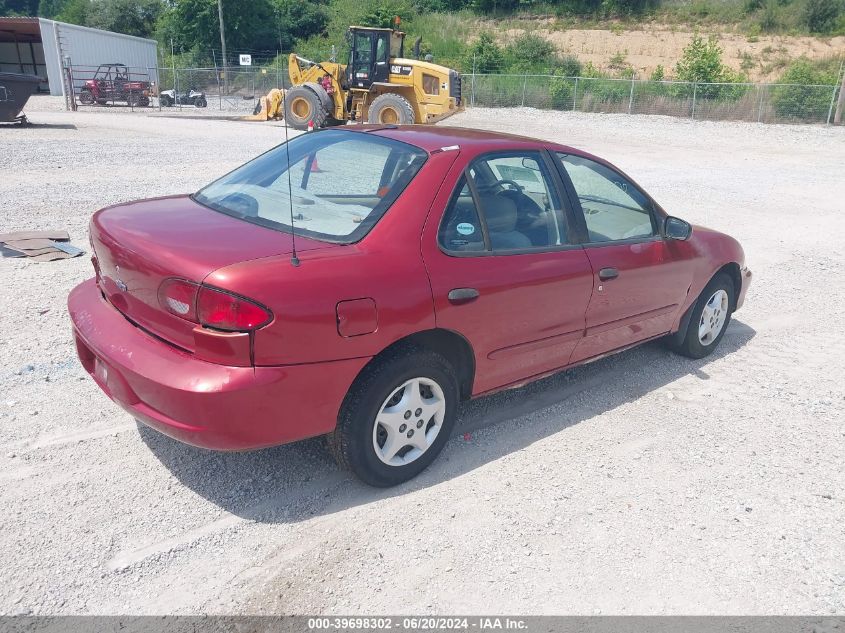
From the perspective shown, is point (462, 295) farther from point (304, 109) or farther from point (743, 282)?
point (304, 109)

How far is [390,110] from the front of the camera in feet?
70.0

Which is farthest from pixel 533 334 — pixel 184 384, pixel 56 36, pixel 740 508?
pixel 56 36

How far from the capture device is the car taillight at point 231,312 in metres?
2.79

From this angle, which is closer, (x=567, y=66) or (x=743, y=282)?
(x=743, y=282)

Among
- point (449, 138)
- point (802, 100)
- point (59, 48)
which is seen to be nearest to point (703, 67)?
point (802, 100)

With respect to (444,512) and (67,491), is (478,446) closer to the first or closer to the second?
(444,512)

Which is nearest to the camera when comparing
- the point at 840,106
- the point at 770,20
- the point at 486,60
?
→ the point at 840,106

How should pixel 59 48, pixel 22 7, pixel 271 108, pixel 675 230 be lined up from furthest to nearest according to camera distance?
pixel 22 7 < pixel 59 48 < pixel 271 108 < pixel 675 230

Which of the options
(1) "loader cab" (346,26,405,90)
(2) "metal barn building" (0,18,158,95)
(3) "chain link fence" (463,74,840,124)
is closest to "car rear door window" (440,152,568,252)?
(1) "loader cab" (346,26,405,90)

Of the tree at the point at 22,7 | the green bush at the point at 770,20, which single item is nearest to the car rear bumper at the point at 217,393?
the green bush at the point at 770,20

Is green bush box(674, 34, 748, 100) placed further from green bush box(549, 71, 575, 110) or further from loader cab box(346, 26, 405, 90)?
loader cab box(346, 26, 405, 90)

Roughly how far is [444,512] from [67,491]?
1.77 meters

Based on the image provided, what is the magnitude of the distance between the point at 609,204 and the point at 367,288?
7.62 ft

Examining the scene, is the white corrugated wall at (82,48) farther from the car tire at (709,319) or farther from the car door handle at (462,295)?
the car door handle at (462,295)
